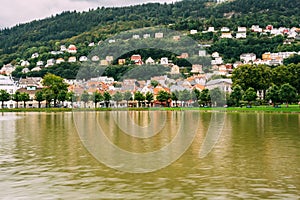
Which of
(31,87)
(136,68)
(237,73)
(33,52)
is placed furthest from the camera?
(33,52)

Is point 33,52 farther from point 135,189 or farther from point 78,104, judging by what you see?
point 135,189

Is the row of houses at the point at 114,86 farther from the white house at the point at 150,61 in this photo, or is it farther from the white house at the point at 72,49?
the white house at the point at 72,49

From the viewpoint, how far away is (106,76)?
13938cm

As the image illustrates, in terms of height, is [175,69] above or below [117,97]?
above

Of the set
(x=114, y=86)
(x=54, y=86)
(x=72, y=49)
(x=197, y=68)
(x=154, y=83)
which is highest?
(x=72, y=49)

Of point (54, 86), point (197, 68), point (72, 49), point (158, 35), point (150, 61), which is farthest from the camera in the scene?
point (72, 49)

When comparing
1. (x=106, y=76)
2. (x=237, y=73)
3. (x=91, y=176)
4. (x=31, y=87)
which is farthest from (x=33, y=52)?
(x=91, y=176)

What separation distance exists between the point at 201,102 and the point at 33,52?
429ft

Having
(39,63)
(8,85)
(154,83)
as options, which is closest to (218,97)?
(154,83)

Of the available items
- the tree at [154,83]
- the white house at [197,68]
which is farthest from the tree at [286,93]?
the white house at [197,68]

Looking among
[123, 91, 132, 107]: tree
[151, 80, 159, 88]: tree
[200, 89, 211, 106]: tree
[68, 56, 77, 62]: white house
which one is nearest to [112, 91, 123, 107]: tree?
[123, 91, 132, 107]: tree

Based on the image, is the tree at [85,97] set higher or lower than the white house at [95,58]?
lower

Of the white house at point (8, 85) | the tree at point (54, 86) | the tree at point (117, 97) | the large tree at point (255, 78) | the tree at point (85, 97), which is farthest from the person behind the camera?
the white house at point (8, 85)

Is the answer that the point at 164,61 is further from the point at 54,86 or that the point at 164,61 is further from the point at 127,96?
the point at 54,86
